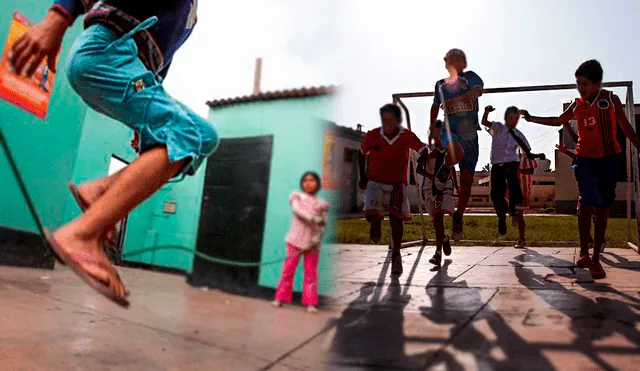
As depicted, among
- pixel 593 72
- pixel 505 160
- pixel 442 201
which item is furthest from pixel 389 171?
pixel 505 160

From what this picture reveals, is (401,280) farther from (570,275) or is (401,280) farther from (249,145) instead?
(249,145)

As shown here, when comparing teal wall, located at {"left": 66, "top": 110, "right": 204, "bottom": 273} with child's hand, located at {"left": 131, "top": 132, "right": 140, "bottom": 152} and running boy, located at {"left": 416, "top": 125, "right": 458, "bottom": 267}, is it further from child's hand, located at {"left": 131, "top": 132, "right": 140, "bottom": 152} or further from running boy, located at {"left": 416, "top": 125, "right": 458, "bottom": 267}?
running boy, located at {"left": 416, "top": 125, "right": 458, "bottom": 267}

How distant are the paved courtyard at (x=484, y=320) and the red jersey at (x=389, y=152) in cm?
25

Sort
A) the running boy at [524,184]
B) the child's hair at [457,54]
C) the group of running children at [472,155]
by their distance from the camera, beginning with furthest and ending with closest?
the running boy at [524,184] < the group of running children at [472,155] < the child's hair at [457,54]

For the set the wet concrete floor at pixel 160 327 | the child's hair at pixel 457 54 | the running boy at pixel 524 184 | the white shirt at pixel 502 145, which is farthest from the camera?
the running boy at pixel 524 184

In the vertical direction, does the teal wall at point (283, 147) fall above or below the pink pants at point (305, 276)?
above

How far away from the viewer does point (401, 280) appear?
1834 mm

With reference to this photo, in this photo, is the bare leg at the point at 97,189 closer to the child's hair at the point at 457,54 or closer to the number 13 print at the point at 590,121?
the child's hair at the point at 457,54

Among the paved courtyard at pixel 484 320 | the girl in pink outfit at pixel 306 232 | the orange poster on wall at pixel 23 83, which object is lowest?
the paved courtyard at pixel 484 320

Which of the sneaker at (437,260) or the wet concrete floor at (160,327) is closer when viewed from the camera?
the wet concrete floor at (160,327)

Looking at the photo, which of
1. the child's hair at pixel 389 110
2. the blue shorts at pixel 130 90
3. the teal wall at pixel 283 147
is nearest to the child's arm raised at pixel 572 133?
the child's hair at pixel 389 110

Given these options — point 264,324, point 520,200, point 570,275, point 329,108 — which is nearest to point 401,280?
point 570,275

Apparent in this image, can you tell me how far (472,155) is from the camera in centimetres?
149

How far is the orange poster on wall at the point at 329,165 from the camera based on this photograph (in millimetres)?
463
